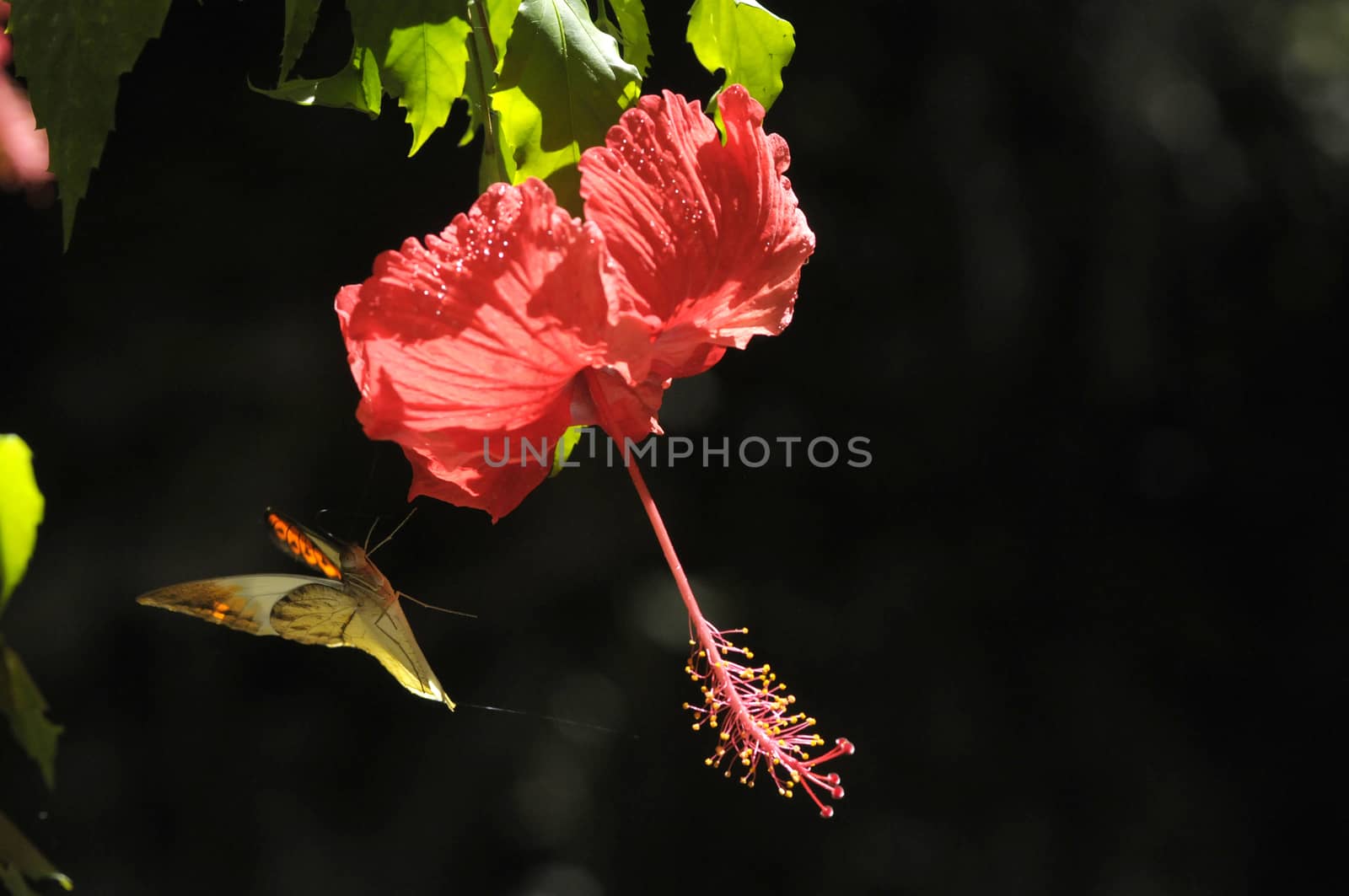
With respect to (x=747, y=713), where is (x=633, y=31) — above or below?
above

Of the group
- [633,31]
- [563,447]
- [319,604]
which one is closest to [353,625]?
[319,604]

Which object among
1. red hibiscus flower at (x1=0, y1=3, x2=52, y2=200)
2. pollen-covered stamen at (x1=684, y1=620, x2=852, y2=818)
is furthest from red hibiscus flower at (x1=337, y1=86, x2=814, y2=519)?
red hibiscus flower at (x1=0, y1=3, x2=52, y2=200)

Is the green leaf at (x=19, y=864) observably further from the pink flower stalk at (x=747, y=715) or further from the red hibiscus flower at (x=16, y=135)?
the red hibiscus flower at (x=16, y=135)

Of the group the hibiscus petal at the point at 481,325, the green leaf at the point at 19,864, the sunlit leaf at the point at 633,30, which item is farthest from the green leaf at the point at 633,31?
the green leaf at the point at 19,864

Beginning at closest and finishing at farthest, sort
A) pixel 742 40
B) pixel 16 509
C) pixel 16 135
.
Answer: pixel 16 509
pixel 742 40
pixel 16 135

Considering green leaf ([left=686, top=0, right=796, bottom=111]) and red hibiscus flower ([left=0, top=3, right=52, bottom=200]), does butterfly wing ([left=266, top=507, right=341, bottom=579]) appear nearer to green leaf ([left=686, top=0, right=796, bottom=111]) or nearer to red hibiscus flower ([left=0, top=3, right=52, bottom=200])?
green leaf ([left=686, top=0, right=796, bottom=111])

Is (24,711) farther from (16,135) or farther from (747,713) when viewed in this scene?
(16,135)
